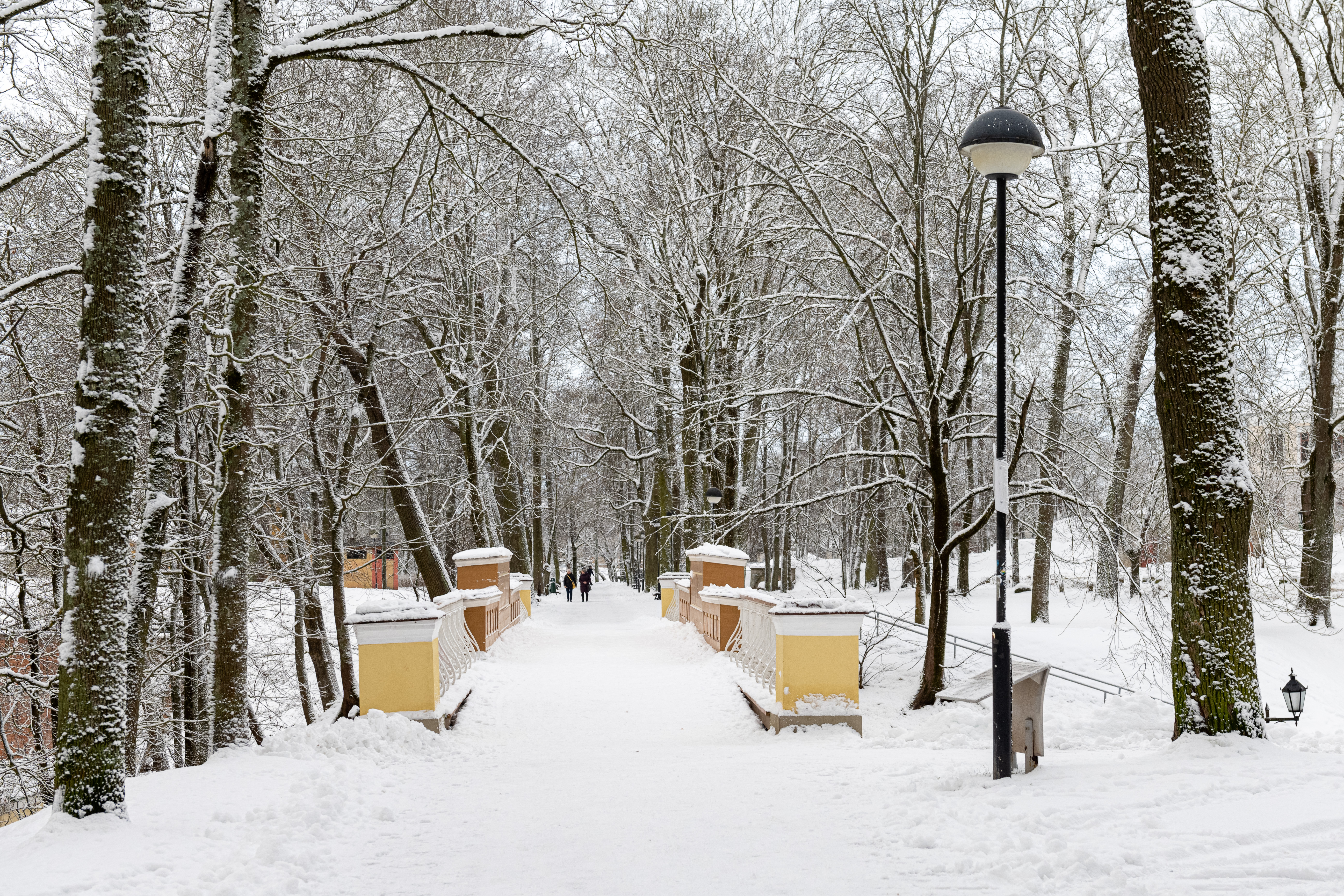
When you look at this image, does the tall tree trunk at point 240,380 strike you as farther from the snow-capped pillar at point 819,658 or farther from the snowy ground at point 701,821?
the snow-capped pillar at point 819,658

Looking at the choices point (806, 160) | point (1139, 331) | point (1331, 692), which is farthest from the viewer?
point (1139, 331)

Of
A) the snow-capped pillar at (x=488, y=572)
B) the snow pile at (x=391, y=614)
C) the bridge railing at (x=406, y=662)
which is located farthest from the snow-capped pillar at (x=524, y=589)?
the snow pile at (x=391, y=614)

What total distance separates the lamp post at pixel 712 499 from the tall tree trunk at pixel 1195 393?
35.8ft

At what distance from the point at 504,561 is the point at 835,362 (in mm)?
7446

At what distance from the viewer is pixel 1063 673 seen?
14617 mm

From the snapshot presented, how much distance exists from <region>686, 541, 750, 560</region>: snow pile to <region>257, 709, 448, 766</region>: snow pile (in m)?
8.40

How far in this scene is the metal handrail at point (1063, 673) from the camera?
487 inches

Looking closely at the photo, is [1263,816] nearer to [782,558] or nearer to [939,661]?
[939,661]

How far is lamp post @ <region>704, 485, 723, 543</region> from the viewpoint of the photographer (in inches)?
763

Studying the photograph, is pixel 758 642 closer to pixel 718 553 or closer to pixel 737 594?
pixel 737 594

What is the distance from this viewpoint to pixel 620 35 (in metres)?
8.98

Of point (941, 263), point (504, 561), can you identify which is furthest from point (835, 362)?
point (504, 561)

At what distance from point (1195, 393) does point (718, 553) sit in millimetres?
10541

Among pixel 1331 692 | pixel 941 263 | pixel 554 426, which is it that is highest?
pixel 941 263
